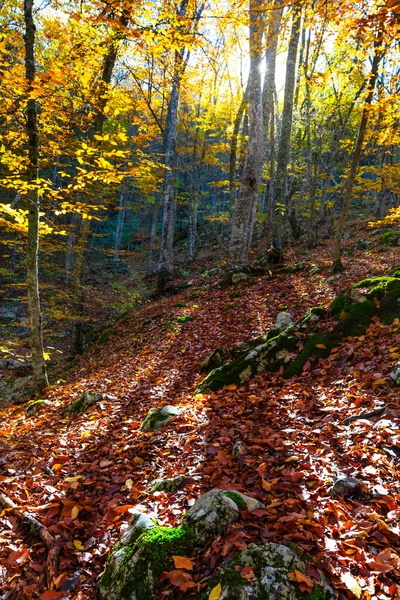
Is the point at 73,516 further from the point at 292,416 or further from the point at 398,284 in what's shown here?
the point at 398,284

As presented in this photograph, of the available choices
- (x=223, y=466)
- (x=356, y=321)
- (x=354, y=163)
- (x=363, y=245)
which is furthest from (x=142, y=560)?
(x=363, y=245)

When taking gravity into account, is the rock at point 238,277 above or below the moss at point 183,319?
above

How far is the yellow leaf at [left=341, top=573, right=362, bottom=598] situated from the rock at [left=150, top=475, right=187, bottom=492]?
1.73 meters

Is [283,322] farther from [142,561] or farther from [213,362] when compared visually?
[142,561]

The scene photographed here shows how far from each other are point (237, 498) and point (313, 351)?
336cm

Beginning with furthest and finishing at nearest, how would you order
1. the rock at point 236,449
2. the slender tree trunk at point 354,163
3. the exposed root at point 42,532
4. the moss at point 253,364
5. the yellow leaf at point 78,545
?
the slender tree trunk at point 354,163 < the moss at point 253,364 < the rock at point 236,449 < the yellow leaf at point 78,545 < the exposed root at point 42,532

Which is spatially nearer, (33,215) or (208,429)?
(208,429)

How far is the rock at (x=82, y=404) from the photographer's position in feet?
20.8

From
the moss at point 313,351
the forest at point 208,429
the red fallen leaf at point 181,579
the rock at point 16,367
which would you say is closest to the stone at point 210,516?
the forest at point 208,429

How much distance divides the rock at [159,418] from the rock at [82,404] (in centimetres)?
167

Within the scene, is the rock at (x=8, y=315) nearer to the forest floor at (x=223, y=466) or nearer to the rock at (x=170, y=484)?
the forest floor at (x=223, y=466)

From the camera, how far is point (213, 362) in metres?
6.89

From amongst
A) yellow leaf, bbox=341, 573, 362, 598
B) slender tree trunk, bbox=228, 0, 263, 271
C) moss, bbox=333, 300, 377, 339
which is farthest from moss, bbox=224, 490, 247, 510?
slender tree trunk, bbox=228, 0, 263, 271

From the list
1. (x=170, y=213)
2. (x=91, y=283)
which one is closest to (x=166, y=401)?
(x=170, y=213)
